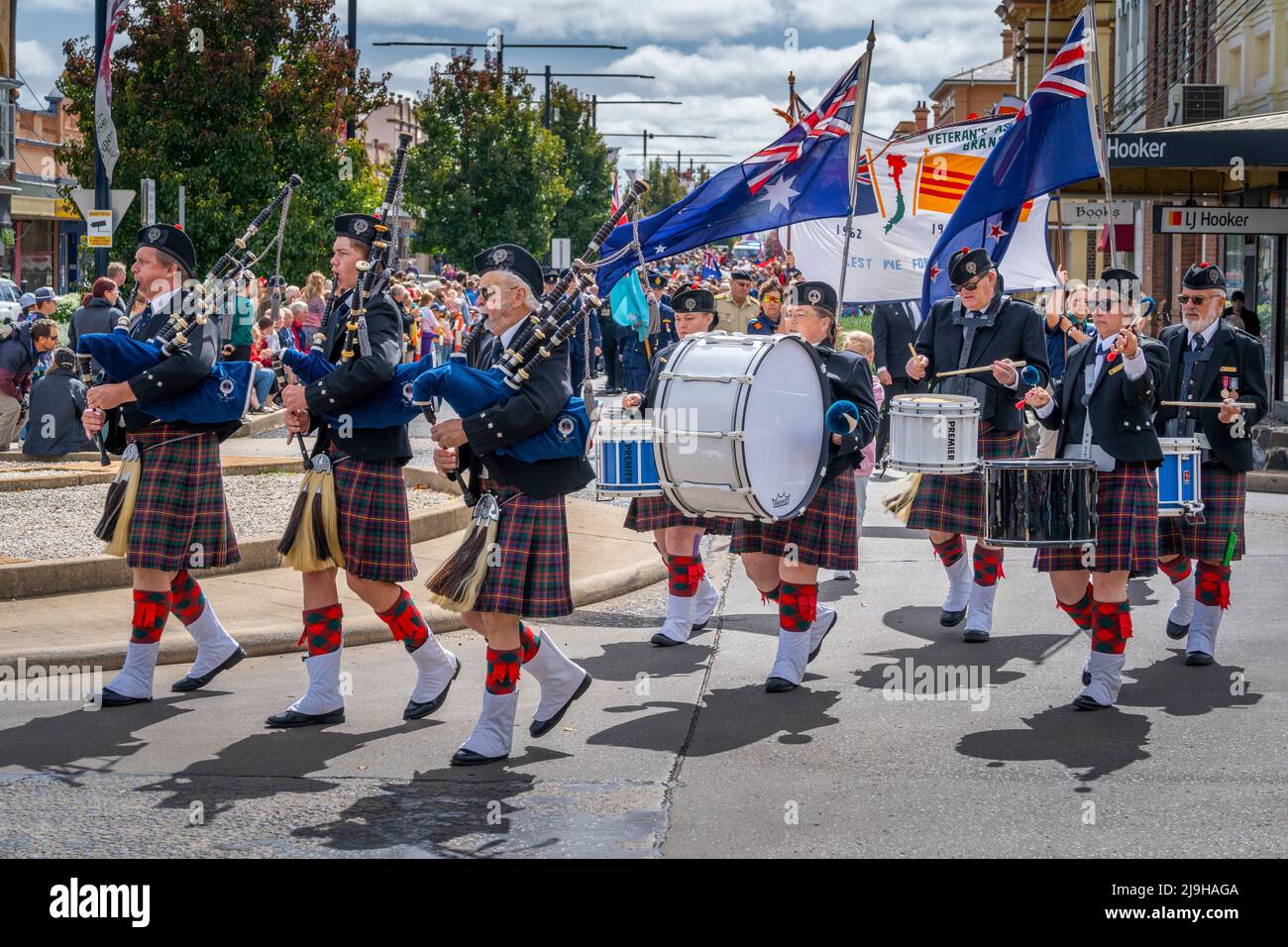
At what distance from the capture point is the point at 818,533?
23.9 ft

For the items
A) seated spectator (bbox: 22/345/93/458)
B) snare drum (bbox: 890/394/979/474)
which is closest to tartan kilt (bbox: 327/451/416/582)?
snare drum (bbox: 890/394/979/474)

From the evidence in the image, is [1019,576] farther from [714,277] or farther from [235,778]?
[714,277]

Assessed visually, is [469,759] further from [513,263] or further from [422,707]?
[513,263]

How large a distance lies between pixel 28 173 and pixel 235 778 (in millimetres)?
49450

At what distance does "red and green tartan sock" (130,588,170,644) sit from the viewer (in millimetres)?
6934

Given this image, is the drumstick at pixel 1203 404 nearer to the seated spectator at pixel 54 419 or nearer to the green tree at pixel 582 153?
the seated spectator at pixel 54 419

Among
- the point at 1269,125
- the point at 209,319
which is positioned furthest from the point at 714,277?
the point at 209,319

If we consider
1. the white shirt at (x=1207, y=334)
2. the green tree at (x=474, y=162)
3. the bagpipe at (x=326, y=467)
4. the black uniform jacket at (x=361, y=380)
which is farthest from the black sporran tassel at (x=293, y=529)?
the green tree at (x=474, y=162)

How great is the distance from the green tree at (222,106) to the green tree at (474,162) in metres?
14.7

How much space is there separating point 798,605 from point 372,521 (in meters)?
1.91

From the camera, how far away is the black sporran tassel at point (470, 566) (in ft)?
19.8

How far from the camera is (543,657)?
6.39 metres

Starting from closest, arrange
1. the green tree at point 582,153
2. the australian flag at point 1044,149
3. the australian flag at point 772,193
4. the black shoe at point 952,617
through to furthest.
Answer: the australian flag at point 1044,149, the black shoe at point 952,617, the australian flag at point 772,193, the green tree at point 582,153

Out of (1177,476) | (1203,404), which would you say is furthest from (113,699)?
(1203,404)
